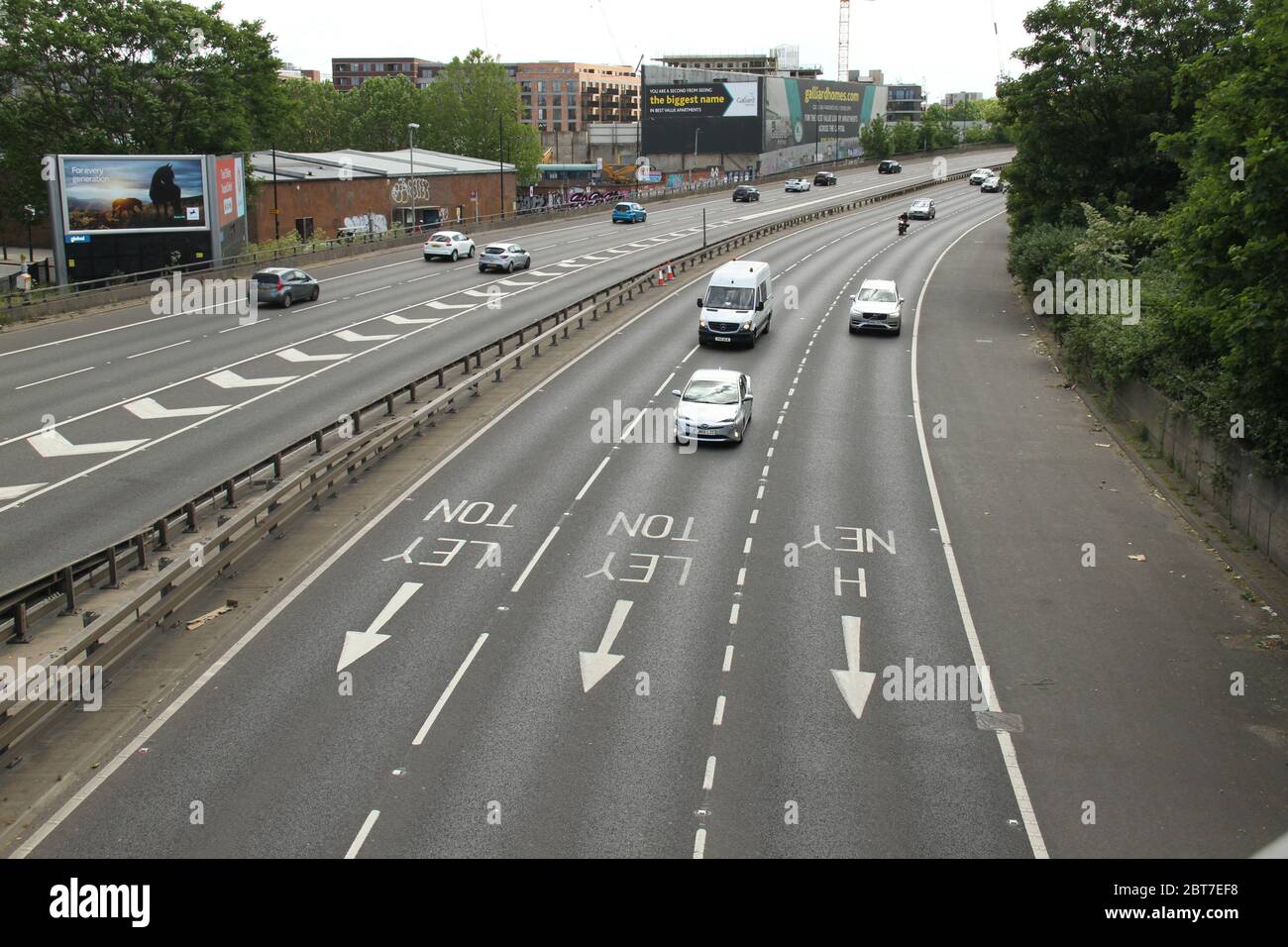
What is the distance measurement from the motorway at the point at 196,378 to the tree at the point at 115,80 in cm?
1123

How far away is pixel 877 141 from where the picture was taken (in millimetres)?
166250

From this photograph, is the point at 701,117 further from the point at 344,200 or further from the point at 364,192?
the point at 344,200

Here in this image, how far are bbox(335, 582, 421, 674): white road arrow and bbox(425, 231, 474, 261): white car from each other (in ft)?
150

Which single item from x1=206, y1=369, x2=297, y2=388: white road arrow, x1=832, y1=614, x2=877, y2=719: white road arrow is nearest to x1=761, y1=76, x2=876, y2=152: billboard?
x1=206, y1=369, x2=297, y2=388: white road arrow

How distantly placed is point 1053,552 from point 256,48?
189 ft

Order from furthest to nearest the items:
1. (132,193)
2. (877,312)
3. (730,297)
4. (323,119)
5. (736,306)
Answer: (323,119) → (132,193) → (877,312) → (730,297) → (736,306)

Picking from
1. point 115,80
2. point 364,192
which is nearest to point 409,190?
point 364,192

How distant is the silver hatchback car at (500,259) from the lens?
57.8 meters

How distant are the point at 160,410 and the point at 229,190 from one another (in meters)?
28.6

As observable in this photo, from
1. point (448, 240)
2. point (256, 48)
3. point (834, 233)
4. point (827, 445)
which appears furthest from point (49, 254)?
point (827, 445)

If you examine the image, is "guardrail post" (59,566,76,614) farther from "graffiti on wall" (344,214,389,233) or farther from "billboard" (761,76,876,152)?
"billboard" (761,76,876,152)

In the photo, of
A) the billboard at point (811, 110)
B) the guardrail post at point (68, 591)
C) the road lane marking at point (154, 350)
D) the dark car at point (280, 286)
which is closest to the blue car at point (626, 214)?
the dark car at point (280, 286)

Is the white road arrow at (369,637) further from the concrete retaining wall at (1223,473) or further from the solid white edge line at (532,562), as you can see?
the concrete retaining wall at (1223,473)
